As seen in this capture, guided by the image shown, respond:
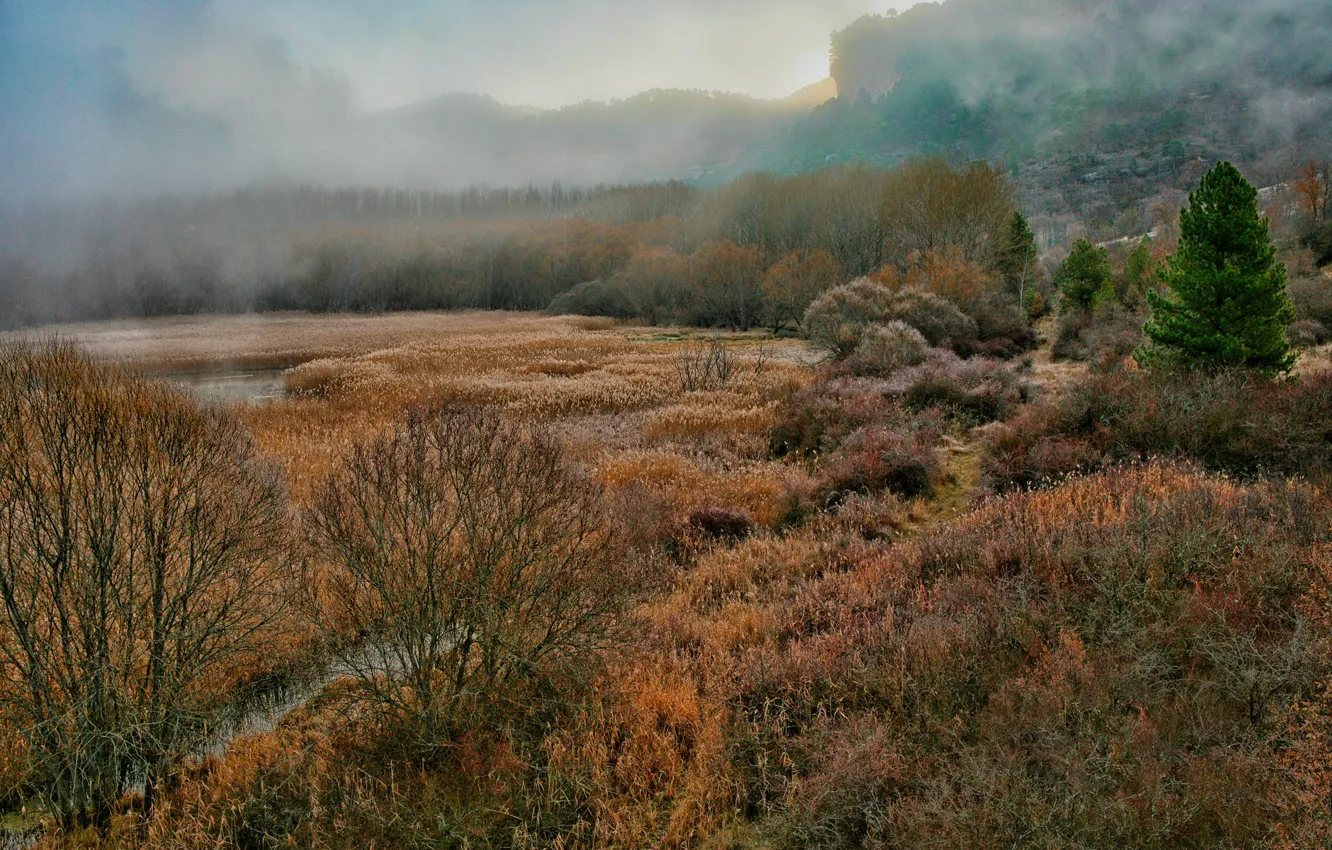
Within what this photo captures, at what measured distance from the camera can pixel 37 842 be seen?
502cm

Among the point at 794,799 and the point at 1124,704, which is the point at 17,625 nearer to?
the point at 794,799

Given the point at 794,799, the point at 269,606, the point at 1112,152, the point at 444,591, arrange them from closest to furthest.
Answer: the point at 794,799
the point at 444,591
the point at 269,606
the point at 1112,152

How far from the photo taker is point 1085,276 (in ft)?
117

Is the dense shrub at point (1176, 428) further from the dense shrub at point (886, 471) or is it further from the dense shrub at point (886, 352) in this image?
the dense shrub at point (886, 352)

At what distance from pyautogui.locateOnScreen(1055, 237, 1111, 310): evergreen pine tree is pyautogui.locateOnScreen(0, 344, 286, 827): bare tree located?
39.9m

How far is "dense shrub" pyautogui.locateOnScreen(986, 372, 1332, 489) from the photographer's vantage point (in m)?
10.3

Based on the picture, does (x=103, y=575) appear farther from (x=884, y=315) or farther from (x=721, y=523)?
(x=884, y=315)

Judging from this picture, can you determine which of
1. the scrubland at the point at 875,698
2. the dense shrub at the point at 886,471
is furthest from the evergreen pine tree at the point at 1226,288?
the dense shrub at the point at 886,471

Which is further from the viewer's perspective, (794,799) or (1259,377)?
(1259,377)

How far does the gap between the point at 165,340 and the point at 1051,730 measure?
7244 cm

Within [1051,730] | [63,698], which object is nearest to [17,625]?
[63,698]

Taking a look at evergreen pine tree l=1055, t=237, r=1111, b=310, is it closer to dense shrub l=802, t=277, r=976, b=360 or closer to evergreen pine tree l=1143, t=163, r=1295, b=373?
dense shrub l=802, t=277, r=976, b=360

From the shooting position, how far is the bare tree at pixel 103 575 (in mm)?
5078

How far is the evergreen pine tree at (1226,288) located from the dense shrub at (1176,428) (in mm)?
1033
